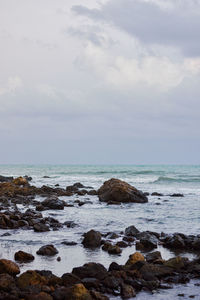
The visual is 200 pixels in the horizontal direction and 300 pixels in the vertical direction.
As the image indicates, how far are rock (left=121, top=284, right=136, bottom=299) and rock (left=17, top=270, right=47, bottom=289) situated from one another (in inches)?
56.7

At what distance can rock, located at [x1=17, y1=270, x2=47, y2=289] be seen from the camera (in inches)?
283

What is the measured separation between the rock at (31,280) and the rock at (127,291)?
144cm

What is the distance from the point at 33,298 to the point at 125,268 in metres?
2.90

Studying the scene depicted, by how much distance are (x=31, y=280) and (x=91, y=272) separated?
4.36ft

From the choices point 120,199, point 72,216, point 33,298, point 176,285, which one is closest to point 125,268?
point 176,285

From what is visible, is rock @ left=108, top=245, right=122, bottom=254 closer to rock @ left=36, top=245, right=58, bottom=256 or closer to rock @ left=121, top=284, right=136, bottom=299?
rock @ left=36, top=245, right=58, bottom=256

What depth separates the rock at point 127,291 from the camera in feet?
23.5

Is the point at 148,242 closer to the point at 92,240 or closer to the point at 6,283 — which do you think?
the point at 92,240

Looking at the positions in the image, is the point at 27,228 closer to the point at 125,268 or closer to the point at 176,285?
the point at 125,268

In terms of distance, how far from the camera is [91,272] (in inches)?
316

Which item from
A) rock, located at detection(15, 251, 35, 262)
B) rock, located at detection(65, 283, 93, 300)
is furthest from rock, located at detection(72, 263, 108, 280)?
rock, located at detection(15, 251, 35, 262)

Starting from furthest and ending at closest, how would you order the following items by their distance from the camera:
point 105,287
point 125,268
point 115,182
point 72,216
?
point 115,182 → point 72,216 → point 125,268 → point 105,287

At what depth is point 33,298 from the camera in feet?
21.2

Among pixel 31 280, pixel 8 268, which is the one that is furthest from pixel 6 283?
pixel 8 268
